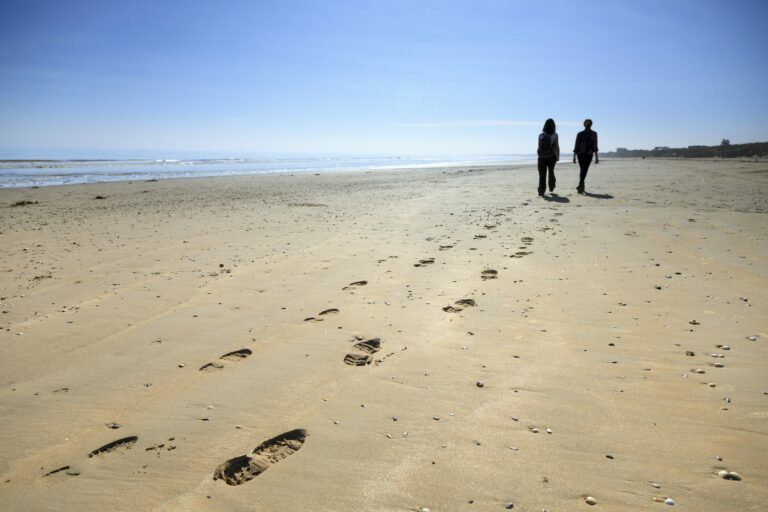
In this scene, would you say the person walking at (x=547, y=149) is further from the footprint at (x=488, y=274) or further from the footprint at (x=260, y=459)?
the footprint at (x=260, y=459)

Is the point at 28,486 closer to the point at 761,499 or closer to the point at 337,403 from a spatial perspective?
the point at 337,403

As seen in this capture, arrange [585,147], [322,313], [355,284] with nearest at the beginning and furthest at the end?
[322,313]
[355,284]
[585,147]

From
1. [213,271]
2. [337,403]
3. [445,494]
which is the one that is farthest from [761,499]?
[213,271]

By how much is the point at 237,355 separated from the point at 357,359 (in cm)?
72

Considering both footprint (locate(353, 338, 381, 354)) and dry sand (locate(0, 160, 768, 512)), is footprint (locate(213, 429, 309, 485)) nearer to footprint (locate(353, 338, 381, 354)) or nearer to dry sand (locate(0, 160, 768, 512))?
dry sand (locate(0, 160, 768, 512))

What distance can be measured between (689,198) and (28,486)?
1048cm

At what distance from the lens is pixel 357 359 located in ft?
8.45

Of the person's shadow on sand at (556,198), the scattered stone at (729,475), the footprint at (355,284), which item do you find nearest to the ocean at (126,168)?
the person's shadow on sand at (556,198)

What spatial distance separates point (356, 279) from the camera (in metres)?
4.14

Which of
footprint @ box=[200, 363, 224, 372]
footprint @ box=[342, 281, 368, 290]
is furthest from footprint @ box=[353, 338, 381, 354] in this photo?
footprint @ box=[342, 281, 368, 290]

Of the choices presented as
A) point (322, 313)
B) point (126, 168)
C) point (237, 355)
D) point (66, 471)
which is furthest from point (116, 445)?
point (126, 168)

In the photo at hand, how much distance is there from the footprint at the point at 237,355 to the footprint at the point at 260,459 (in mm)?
872

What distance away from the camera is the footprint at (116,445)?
183 cm

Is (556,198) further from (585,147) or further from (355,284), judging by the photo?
(355,284)
